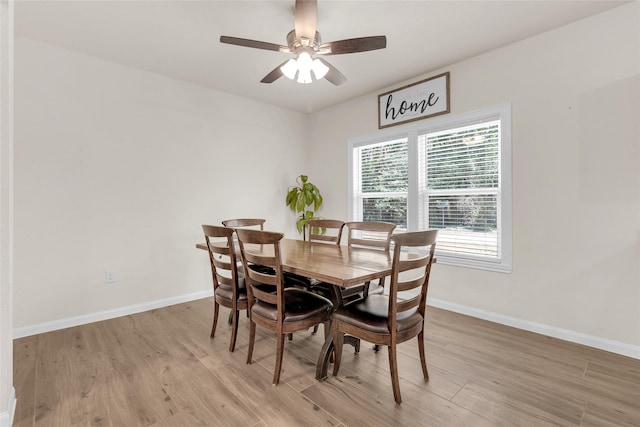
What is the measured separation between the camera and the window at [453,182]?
116 inches

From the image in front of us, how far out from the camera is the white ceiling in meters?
2.27

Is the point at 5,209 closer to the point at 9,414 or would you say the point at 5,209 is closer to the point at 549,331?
the point at 9,414

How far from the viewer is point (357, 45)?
2035 mm

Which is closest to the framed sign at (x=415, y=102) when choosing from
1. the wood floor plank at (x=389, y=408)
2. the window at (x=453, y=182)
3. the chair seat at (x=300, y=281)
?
the window at (x=453, y=182)

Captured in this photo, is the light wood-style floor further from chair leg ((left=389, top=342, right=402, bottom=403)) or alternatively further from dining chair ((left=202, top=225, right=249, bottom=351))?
dining chair ((left=202, top=225, right=249, bottom=351))

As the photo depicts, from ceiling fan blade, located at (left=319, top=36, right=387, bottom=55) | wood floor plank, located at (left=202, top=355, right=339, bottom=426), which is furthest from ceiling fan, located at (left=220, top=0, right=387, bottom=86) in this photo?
wood floor plank, located at (left=202, top=355, right=339, bottom=426)

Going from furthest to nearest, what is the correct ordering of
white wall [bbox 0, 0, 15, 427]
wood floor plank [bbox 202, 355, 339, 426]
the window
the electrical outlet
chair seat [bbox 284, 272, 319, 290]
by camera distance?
the electrical outlet
the window
chair seat [bbox 284, 272, 319, 290]
wood floor plank [bbox 202, 355, 339, 426]
white wall [bbox 0, 0, 15, 427]

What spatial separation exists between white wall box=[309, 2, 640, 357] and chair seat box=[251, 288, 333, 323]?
6.30 feet

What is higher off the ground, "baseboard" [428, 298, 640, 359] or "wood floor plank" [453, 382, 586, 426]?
"baseboard" [428, 298, 640, 359]

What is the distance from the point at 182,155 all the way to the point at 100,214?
42.3 inches

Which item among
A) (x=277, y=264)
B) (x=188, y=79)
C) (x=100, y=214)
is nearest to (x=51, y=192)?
(x=100, y=214)

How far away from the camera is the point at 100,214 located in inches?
120

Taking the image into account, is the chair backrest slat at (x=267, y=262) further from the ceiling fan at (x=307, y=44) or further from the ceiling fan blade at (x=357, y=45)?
the ceiling fan blade at (x=357, y=45)

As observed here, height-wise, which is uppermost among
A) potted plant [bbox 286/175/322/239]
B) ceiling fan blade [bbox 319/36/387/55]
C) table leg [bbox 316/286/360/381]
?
ceiling fan blade [bbox 319/36/387/55]
